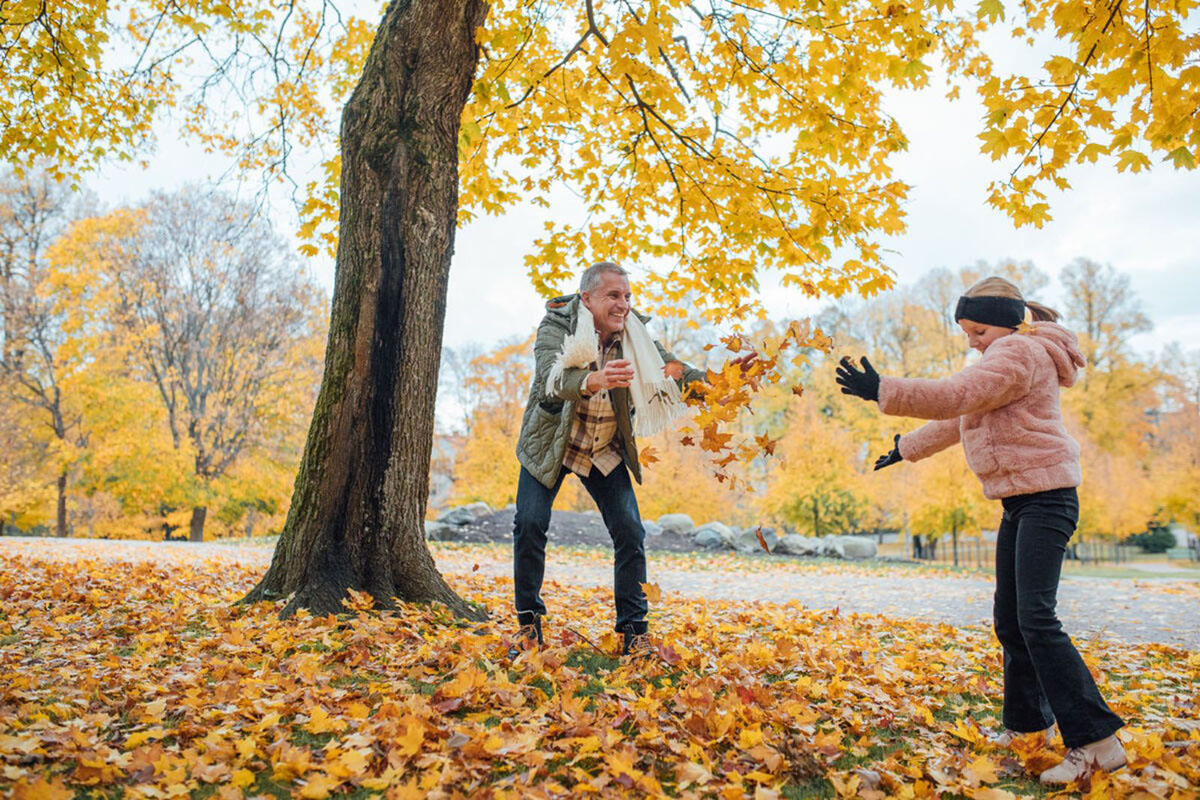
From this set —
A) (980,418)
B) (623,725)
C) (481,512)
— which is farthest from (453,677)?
(481,512)

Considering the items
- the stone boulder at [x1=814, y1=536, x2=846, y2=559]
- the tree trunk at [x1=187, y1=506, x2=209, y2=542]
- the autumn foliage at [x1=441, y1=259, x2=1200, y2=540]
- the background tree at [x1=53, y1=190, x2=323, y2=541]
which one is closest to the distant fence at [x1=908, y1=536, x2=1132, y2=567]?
the autumn foliage at [x1=441, y1=259, x2=1200, y2=540]

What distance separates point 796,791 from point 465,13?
16.0 ft

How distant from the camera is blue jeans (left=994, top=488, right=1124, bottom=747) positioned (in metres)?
2.48

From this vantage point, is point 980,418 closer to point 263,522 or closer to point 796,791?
point 796,791

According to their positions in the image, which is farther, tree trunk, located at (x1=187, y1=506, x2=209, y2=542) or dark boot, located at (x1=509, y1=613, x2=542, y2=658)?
tree trunk, located at (x1=187, y1=506, x2=209, y2=542)

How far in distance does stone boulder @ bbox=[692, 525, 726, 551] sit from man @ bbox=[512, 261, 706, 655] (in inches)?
492

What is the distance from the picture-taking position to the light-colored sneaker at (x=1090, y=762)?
7.95 feet

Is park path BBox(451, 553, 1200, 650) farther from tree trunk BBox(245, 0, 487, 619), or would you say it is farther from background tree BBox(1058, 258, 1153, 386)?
background tree BBox(1058, 258, 1153, 386)

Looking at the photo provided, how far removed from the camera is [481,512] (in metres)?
16.5

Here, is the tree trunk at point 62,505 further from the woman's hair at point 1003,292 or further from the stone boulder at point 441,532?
the woman's hair at point 1003,292

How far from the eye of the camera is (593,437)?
3.62 meters

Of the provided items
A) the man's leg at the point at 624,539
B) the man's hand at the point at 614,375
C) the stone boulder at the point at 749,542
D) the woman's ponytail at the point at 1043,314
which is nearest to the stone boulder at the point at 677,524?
the stone boulder at the point at 749,542

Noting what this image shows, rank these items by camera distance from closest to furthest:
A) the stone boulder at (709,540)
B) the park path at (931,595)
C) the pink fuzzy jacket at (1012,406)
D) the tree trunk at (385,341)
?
the pink fuzzy jacket at (1012,406)
the tree trunk at (385,341)
the park path at (931,595)
the stone boulder at (709,540)

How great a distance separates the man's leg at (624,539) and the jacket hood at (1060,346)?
183cm
